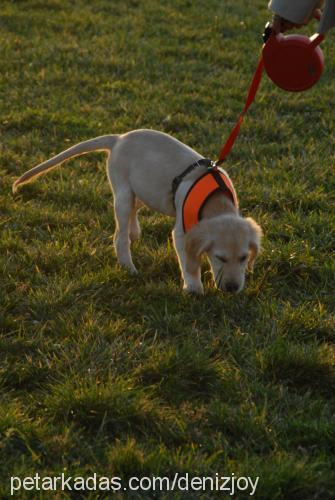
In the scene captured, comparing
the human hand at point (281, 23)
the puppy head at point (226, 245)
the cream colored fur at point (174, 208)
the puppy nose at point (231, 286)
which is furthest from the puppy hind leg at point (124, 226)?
the human hand at point (281, 23)

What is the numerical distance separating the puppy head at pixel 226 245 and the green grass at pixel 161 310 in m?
0.18

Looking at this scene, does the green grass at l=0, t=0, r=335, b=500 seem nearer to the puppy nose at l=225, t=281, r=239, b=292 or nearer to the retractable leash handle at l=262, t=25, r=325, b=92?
the puppy nose at l=225, t=281, r=239, b=292

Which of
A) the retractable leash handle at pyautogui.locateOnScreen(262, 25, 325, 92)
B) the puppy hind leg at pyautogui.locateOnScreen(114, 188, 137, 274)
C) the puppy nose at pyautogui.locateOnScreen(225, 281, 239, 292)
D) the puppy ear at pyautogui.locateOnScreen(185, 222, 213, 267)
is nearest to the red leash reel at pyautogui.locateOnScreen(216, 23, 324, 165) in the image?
the retractable leash handle at pyautogui.locateOnScreen(262, 25, 325, 92)

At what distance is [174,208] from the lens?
15.7 ft

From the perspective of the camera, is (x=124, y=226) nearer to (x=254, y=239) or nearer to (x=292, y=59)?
(x=254, y=239)

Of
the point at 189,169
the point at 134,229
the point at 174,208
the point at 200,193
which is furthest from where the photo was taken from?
the point at 134,229

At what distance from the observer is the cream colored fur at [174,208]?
13.9 feet

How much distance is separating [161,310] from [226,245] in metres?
0.49

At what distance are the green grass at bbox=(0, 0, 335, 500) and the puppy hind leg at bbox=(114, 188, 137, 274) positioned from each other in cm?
12

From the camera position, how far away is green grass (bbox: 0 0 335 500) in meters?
3.16

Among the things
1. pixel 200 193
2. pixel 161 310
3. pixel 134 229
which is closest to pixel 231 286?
pixel 161 310

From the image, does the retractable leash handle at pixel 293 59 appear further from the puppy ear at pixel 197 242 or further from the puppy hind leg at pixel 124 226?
the puppy hind leg at pixel 124 226

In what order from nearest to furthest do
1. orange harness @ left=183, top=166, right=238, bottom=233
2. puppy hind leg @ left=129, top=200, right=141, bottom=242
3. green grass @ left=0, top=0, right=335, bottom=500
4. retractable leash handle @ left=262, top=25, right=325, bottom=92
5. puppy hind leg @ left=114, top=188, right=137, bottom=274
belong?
green grass @ left=0, top=0, right=335, bottom=500, retractable leash handle @ left=262, top=25, right=325, bottom=92, orange harness @ left=183, top=166, right=238, bottom=233, puppy hind leg @ left=114, top=188, right=137, bottom=274, puppy hind leg @ left=129, top=200, right=141, bottom=242

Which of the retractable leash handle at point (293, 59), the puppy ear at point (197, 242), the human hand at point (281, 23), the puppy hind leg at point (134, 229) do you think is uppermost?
the human hand at point (281, 23)
